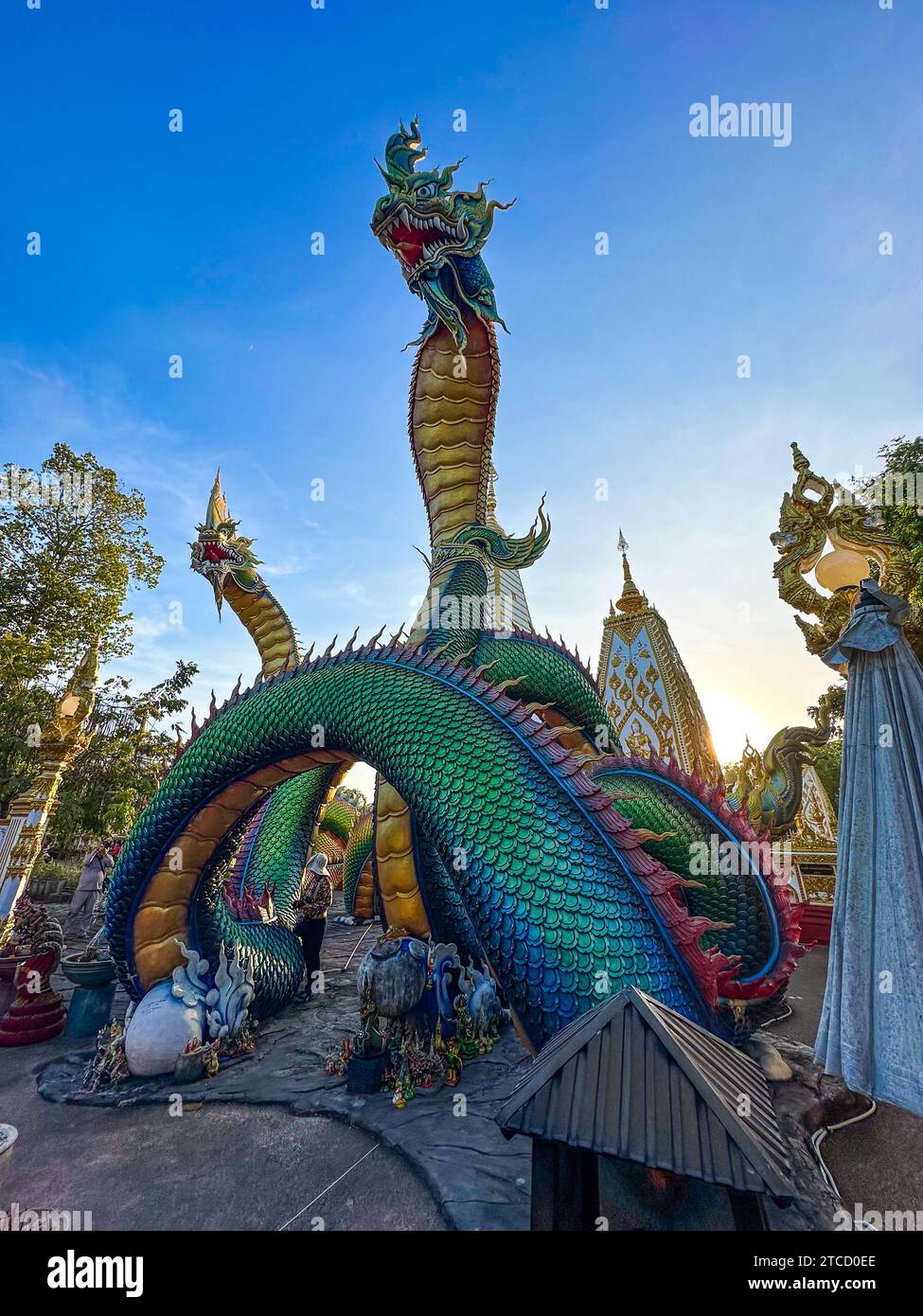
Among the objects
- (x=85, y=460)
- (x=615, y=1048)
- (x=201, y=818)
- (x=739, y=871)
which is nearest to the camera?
(x=615, y=1048)

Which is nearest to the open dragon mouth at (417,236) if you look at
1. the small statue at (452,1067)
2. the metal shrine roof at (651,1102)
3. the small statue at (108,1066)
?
the metal shrine roof at (651,1102)

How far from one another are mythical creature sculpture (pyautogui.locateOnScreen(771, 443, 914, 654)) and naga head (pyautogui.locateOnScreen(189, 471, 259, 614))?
33.5ft

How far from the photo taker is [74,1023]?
593 centimetres

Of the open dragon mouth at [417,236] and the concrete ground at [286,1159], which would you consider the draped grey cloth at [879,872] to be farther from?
the open dragon mouth at [417,236]

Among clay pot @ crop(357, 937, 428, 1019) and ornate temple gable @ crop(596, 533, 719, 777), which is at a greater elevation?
ornate temple gable @ crop(596, 533, 719, 777)

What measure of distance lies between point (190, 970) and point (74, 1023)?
215 cm

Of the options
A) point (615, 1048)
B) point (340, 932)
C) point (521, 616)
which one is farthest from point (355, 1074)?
point (521, 616)

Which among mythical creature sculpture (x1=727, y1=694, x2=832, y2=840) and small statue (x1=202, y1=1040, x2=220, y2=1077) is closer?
small statue (x1=202, y1=1040, x2=220, y2=1077)

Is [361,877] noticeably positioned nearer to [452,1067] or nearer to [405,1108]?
[452,1067]

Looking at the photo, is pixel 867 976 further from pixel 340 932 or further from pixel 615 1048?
pixel 340 932

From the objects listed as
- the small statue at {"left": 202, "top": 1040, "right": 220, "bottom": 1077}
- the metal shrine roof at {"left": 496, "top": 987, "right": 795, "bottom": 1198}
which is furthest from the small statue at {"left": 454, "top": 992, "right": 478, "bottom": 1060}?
the metal shrine roof at {"left": 496, "top": 987, "right": 795, "bottom": 1198}

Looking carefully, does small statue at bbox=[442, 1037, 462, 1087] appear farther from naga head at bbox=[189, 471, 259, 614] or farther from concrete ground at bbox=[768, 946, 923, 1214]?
naga head at bbox=[189, 471, 259, 614]

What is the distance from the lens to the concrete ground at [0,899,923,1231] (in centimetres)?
290

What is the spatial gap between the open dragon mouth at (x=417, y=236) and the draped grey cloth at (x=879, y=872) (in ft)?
25.2
